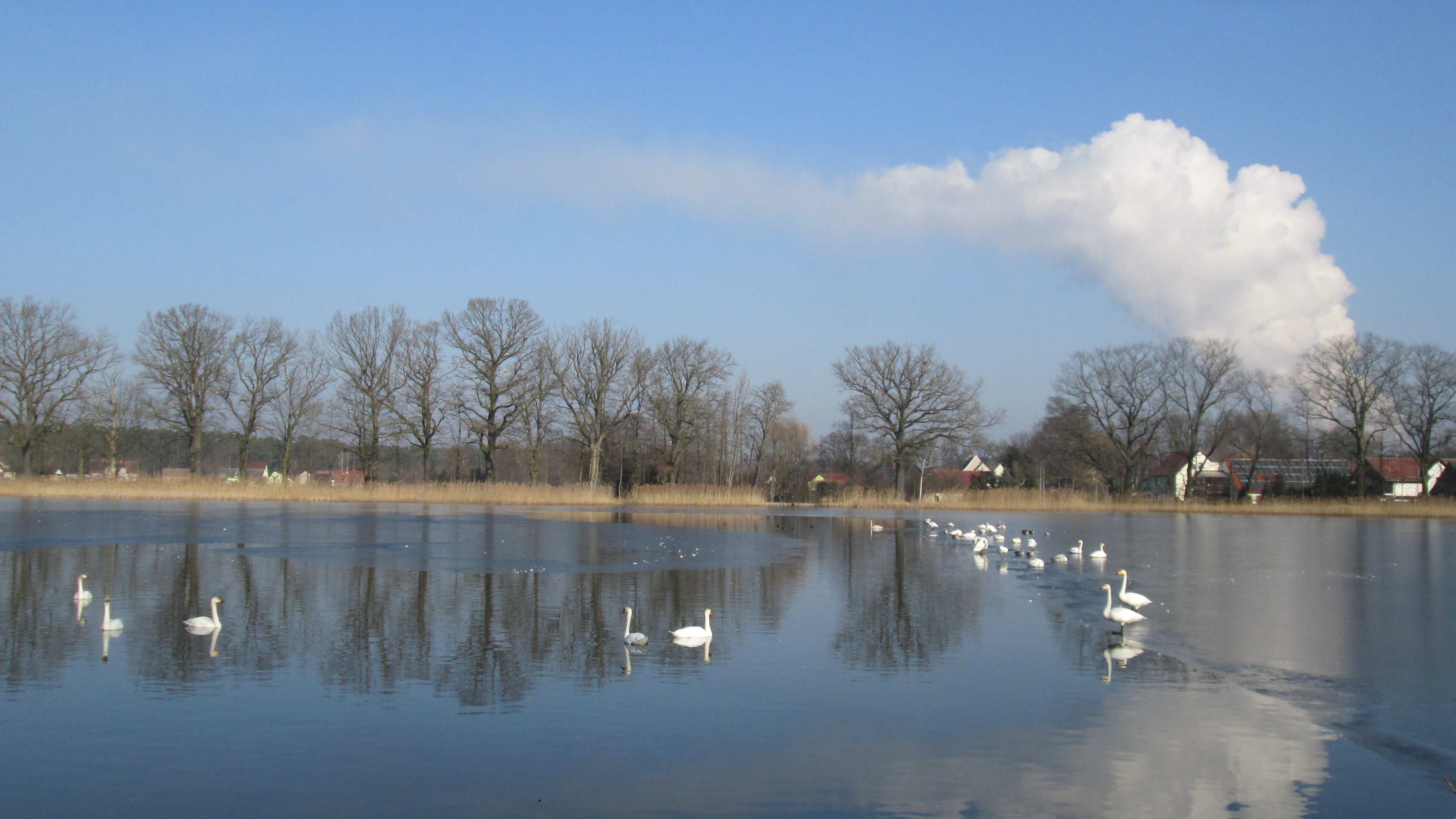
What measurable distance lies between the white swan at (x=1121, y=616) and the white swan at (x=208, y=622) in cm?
1083

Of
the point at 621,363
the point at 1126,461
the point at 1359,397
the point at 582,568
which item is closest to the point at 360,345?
the point at 621,363

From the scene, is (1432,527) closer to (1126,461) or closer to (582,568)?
(1126,461)

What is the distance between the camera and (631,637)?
10164 millimetres

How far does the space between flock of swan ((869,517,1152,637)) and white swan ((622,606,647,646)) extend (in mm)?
5998

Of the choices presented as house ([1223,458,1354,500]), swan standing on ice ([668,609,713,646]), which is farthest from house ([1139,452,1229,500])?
swan standing on ice ([668,609,713,646])

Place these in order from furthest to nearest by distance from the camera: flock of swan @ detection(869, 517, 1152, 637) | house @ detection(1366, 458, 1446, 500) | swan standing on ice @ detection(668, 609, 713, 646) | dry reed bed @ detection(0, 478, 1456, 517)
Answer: house @ detection(1366, 458, 1446, 500), dry reed bed @ detection(0, 478, 1456, 517), flock of swan @ detection(869, 517, 1152, 637), swan standing on ice @ detection(668, 609, 713, 646)

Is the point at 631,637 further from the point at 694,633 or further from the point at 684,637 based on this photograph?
the point at 694,633

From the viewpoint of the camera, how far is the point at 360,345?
5075cm

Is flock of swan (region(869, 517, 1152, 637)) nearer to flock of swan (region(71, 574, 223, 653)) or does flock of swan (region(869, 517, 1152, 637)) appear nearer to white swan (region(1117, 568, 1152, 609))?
white swan (region(1117, 568, 1152, 609))

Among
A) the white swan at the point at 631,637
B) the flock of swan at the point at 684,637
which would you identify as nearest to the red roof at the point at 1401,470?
the flock of swan at the point at 684,637

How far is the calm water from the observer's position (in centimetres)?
584

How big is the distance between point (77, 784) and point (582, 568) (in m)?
12.0

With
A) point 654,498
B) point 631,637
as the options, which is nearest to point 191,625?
point 631,637

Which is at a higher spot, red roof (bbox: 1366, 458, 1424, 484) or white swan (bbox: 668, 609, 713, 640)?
red roof (bbox: 1366, 458, 1424, 484)
